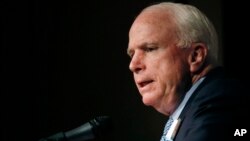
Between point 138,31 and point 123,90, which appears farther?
point 123,90

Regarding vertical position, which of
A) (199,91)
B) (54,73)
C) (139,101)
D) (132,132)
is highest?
(199,91)

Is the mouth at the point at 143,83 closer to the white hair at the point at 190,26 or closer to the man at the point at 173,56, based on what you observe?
the man at the point at 173,56

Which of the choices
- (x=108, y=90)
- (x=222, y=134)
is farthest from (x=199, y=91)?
(x=108, y=90)

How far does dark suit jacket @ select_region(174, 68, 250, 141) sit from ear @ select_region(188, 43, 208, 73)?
5.4 inches

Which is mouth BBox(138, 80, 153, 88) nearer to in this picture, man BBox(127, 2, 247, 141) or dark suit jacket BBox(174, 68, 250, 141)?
man BBox(127, 2, 247, 141)

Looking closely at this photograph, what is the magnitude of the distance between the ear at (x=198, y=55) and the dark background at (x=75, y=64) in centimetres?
97

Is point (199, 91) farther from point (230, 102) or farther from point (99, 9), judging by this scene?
point (99, 9)

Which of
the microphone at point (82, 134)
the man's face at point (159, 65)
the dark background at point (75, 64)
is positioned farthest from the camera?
the dark background at point (75, 64)

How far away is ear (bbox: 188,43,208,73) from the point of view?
167 cm

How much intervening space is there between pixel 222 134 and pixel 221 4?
5.15 feet

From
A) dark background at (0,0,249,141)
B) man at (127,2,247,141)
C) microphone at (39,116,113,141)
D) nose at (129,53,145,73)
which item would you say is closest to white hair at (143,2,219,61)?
man at (127,2,247,141)

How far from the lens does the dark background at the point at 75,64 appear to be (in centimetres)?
250

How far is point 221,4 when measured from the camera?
2.72 metres

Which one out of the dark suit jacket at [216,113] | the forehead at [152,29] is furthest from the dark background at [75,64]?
the dark suit jacket at [216,113]
